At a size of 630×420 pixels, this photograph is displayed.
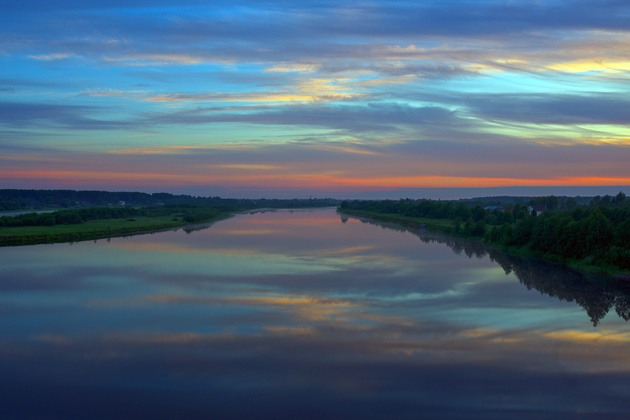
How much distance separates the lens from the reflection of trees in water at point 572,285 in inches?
575

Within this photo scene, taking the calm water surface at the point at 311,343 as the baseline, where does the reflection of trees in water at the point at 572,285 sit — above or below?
above

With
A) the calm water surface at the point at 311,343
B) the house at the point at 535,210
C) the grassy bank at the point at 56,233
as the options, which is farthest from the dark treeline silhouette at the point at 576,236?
the grassy bank at the point at 56,233

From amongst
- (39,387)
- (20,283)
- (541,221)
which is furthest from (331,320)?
(541,221)

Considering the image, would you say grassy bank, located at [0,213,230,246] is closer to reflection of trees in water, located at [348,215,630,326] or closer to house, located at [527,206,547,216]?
reflection of trees in water, located at [348,215,630,326]

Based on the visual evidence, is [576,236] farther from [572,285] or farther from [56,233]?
[56,233]

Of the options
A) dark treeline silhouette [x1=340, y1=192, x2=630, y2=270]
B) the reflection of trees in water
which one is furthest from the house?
the reflection of trees in water

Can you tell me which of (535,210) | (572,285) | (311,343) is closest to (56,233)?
(311,343)

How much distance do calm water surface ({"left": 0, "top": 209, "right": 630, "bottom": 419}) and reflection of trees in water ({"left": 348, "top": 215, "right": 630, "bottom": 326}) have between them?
105 mm

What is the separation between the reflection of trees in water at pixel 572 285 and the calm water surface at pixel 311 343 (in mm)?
105

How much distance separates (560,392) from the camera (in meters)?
8.16

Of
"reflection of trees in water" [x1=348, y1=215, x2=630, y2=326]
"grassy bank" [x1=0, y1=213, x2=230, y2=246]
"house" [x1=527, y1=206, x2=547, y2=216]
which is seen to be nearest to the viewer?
"reflection of trees in water" [x1=348, y1=215, x2=630, y2=326]

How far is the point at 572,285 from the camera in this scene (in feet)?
57.8

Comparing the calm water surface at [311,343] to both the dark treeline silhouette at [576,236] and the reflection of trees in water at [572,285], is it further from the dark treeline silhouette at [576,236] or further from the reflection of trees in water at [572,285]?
the dark treeline silhouette at [576,236]

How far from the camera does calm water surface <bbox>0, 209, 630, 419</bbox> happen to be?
25.5 feet
